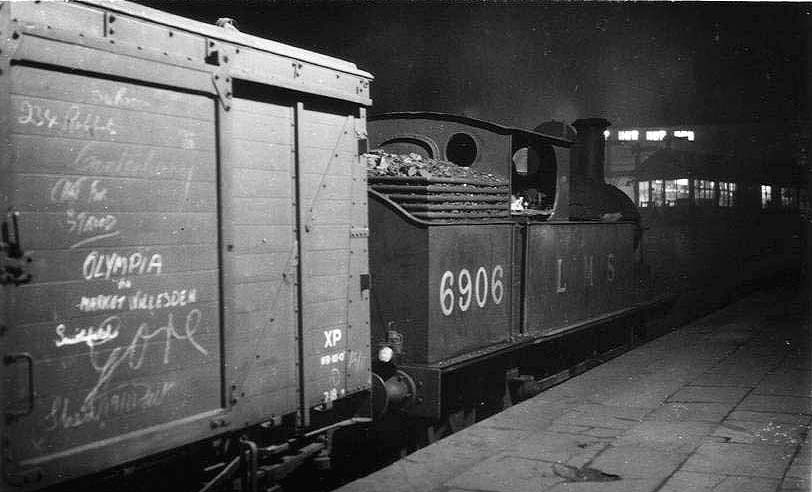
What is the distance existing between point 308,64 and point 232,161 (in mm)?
930

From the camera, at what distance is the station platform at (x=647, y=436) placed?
14.5 ft

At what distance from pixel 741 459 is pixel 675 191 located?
66.5ft

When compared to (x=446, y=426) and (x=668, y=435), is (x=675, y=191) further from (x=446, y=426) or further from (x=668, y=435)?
(x=668, y=435)

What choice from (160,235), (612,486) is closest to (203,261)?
(160,235)

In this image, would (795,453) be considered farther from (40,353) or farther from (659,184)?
(659,184)

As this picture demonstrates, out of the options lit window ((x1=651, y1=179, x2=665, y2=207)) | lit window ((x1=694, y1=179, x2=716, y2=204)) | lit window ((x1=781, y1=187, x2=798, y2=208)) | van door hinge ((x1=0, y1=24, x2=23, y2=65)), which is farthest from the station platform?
lit window ((x1=781, y1=187, x2=798, y2=208))

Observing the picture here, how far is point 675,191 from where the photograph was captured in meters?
23.8

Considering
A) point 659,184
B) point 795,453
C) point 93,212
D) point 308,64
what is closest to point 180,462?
point 93,212

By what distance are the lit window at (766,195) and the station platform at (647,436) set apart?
67.8 feet

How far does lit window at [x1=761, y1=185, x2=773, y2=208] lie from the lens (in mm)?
27178

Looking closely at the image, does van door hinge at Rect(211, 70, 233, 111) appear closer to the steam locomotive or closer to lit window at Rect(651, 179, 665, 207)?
the steam locomotive

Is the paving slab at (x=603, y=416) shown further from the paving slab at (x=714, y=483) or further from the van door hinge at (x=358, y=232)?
the van door hinge at (x=358, y=232)

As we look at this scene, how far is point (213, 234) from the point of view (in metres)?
3.77

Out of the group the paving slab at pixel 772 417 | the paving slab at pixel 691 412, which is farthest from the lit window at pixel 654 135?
the paving slab at pixel 772 417
